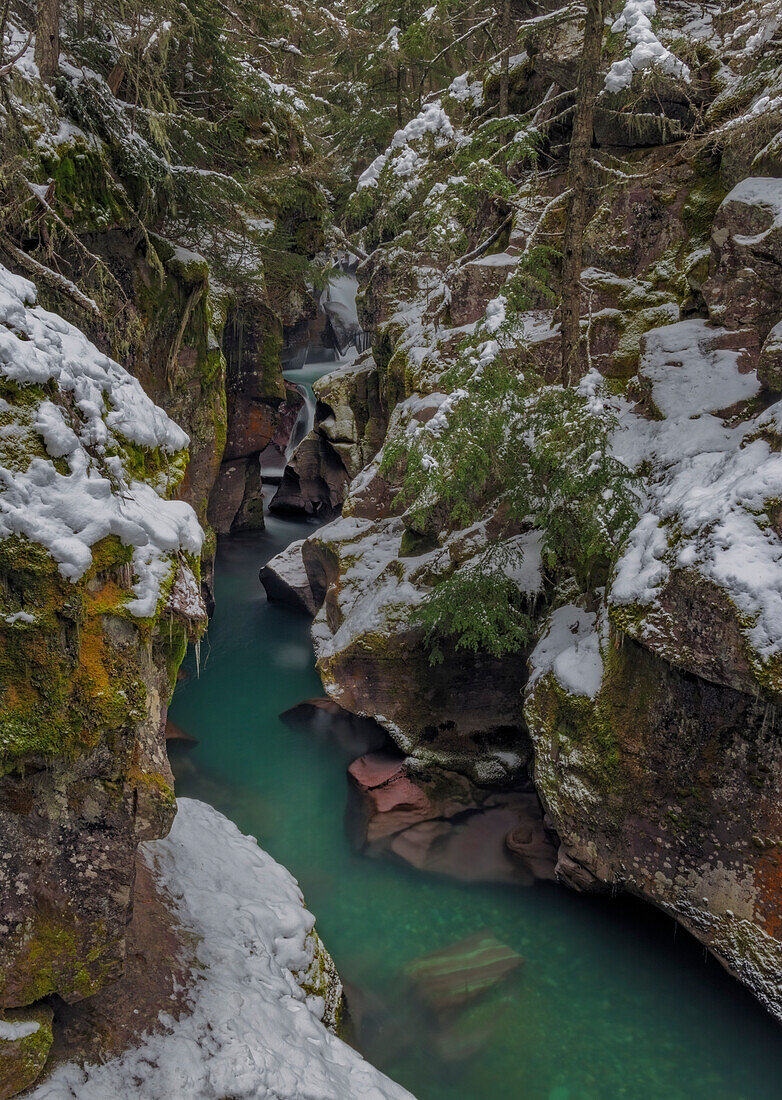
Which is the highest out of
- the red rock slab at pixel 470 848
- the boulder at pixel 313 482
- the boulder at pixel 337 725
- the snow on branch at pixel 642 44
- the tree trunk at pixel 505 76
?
the tree trunk at pixel 505 76

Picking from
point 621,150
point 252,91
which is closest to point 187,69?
point 252,91

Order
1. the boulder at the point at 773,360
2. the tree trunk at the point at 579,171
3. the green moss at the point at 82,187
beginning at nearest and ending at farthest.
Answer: the boulder at the point at 773,360, the green moss at the point at 82,187, the tree trunk at the point at 579,171

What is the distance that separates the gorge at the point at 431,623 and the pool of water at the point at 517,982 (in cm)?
4

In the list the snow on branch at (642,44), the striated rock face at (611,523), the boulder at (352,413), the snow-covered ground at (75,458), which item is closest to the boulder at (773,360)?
the striated rock face at (611,523)

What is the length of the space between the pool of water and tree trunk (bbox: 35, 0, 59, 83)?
32.1 ft

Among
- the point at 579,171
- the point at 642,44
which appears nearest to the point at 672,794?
the point at 579,171

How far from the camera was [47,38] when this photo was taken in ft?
25.3

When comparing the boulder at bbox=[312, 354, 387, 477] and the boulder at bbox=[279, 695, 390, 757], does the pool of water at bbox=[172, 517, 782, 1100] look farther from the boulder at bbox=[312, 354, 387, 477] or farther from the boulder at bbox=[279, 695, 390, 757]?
the boulder at bbox=[312, 354, 387, 477]

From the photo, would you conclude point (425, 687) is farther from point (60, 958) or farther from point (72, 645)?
point (72, 645)

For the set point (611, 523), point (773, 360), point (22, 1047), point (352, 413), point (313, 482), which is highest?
point (352, 413)

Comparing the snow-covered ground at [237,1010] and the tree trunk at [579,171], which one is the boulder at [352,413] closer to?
the tree trunk at [579,171]

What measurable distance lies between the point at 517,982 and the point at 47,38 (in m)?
11.9

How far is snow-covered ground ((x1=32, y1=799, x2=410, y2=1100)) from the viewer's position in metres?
4.35

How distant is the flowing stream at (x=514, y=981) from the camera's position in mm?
6488
